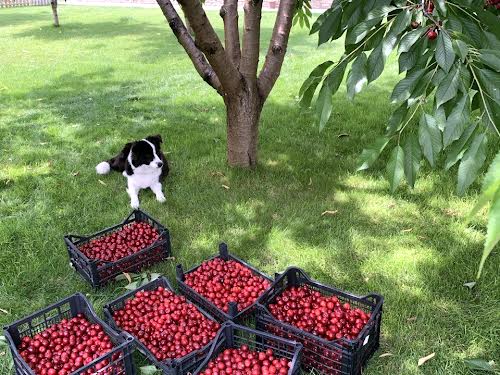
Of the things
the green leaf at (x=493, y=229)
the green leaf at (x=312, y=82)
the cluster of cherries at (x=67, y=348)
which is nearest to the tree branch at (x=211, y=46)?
the green leaf at (x=312, y=82)

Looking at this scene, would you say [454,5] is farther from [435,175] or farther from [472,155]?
[435,175]

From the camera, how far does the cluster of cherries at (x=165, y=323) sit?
2.84 metres

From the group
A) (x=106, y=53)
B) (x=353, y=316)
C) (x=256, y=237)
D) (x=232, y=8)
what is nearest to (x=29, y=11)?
(x=106, y=53)

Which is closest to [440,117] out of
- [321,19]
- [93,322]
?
[321,19]

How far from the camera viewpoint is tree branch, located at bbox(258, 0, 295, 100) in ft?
15.0

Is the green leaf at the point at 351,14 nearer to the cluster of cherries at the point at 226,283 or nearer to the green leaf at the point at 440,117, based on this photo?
the green leaf at the point at 440,117

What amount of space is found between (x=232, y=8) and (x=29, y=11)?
869 inches

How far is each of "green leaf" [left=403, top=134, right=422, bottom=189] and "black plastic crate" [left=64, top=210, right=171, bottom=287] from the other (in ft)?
6.98

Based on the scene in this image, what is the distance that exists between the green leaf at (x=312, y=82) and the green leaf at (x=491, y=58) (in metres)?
0.71

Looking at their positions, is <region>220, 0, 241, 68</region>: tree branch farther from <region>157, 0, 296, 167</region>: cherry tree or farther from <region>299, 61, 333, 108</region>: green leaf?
<region>299, 61, 333, 108</region>: green leaf

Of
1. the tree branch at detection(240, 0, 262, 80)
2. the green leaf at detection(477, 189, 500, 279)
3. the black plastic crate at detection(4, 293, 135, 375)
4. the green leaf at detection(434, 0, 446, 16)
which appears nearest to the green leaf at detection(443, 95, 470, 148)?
the green leaf at detection(434, 0, 446, 16)

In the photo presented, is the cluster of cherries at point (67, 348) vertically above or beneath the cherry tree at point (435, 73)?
beneath

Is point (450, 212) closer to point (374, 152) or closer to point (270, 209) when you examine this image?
point (270, 209)

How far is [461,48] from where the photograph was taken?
70.9 inches
